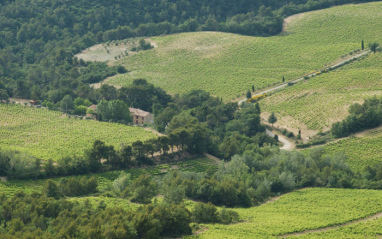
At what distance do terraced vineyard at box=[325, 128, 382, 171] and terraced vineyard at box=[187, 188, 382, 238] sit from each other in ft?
49.3

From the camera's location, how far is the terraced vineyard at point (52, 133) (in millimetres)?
105688

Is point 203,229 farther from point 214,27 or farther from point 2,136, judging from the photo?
point 214,27

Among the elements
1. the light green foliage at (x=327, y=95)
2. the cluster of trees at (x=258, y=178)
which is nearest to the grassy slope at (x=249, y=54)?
the light green foliage at (x=327, y=95)

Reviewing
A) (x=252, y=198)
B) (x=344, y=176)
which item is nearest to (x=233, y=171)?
(x=252, y=198)

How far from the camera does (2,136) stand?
359 ft

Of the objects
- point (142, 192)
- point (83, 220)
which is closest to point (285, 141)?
point (142, 192)

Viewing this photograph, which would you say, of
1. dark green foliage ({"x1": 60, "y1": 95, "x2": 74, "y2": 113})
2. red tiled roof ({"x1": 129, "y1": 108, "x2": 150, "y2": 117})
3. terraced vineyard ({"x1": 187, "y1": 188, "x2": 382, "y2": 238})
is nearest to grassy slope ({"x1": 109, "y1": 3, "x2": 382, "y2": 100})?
red tiled roof ({"x1": 129, "y1": 108, "x2": 150, "y2": 117})

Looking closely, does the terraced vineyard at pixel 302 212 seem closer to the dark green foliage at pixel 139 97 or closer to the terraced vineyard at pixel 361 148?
the terraced vineyard at pixel 361 148

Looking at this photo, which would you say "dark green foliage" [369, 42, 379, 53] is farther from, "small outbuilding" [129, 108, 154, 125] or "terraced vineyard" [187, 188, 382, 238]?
"terraced vineyard" [187, 188, 382, 238]

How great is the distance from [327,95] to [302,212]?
58810mm

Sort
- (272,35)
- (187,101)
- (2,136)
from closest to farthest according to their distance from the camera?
(2,136) → (187,101) → (272,35)

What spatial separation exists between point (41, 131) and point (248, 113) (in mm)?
40961

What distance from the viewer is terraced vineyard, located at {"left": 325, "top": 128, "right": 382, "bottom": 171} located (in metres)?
108

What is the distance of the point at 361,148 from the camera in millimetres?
111312
